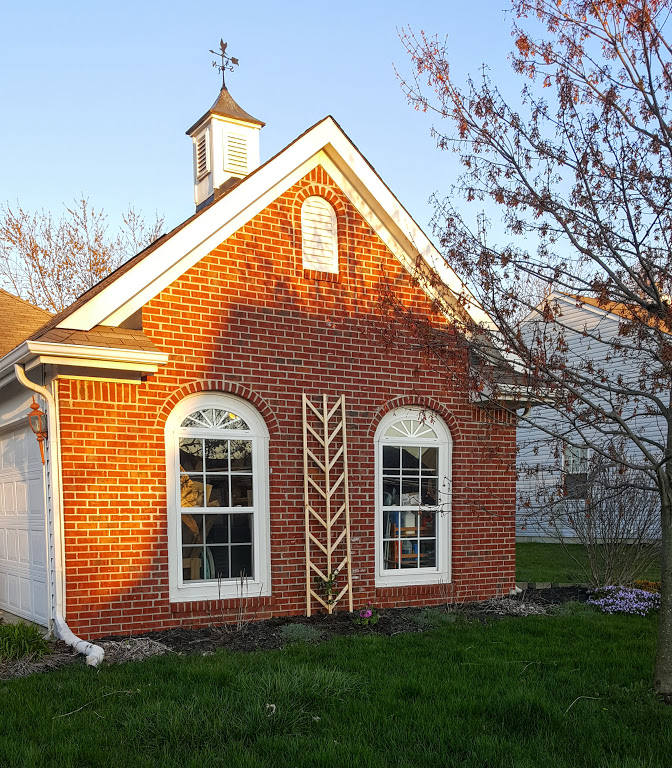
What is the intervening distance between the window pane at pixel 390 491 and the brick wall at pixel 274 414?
0.37 meters

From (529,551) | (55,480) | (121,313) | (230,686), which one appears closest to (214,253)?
(121,313)

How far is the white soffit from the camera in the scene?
8.18 meters

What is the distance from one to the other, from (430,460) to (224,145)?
650cm

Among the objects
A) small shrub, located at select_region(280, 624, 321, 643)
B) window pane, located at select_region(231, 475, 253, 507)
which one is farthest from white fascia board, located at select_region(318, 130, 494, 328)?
small shrub, located at select_region(280, 624, 321, 643)

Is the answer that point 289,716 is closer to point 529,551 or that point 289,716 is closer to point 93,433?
point 93,433

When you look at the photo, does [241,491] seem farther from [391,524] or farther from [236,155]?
[236,155]

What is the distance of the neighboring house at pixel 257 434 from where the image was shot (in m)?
7.95

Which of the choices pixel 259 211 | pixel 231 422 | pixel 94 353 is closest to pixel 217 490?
pixel 231 422

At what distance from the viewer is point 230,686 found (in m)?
5.84

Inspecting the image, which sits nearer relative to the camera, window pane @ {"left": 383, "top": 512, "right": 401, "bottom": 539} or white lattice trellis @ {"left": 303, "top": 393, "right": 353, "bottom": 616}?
white lattice trellis @ {"left": 303, "top": 393, "right": 353, "bottom": 616}

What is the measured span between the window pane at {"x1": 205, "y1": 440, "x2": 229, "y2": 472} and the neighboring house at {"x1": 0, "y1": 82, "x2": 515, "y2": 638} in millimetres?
36

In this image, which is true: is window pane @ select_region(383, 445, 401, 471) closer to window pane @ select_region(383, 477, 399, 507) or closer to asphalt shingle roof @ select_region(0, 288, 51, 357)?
window pane @ select_region(383, 477, 399, 507)

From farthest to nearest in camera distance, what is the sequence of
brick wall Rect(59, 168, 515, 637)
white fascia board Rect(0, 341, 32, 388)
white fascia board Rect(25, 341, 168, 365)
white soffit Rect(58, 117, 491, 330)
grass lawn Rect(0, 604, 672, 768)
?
white soffit Rect(58, 117, 491, 330)
brick wall Rect(59, 168, 515, 637)
white fascia board Rect(0, 341, 32, 388)
white fascia board Rect(25, 341, 168, 365)
grass lawn Rect(0, 604, 672, 768)

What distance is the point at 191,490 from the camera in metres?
8.65
